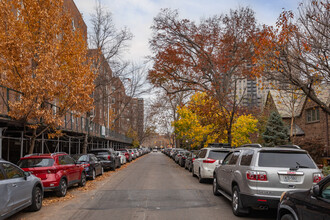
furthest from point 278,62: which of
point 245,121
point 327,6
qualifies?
point 245,121

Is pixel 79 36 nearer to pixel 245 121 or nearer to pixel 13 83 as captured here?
pixel 13 83

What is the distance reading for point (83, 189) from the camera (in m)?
12.3

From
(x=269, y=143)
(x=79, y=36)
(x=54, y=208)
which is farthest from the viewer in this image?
(x=269, y=143)

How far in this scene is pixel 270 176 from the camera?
6762 mm

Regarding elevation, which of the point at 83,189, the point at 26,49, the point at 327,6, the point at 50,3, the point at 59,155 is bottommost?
the point at 83,189

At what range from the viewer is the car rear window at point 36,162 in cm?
984

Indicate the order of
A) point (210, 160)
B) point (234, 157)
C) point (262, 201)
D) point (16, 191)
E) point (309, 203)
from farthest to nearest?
point (210, 160)
point (234, 157)
point (16, 191)
point (262, 201)
point (309, 203)

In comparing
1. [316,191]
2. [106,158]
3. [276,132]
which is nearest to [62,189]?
[316,191]

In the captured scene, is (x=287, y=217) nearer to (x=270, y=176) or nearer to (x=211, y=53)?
(x=270, y=176)

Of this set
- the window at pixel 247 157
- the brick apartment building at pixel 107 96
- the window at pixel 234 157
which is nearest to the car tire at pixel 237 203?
the window at pixel 247 157

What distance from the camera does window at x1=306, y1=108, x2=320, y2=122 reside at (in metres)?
29.5

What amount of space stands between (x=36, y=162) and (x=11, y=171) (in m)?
2.83

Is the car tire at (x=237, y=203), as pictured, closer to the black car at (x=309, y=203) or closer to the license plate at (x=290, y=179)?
the license plate at (x=290, y=179)

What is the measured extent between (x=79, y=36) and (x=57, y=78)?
14.2 feet
